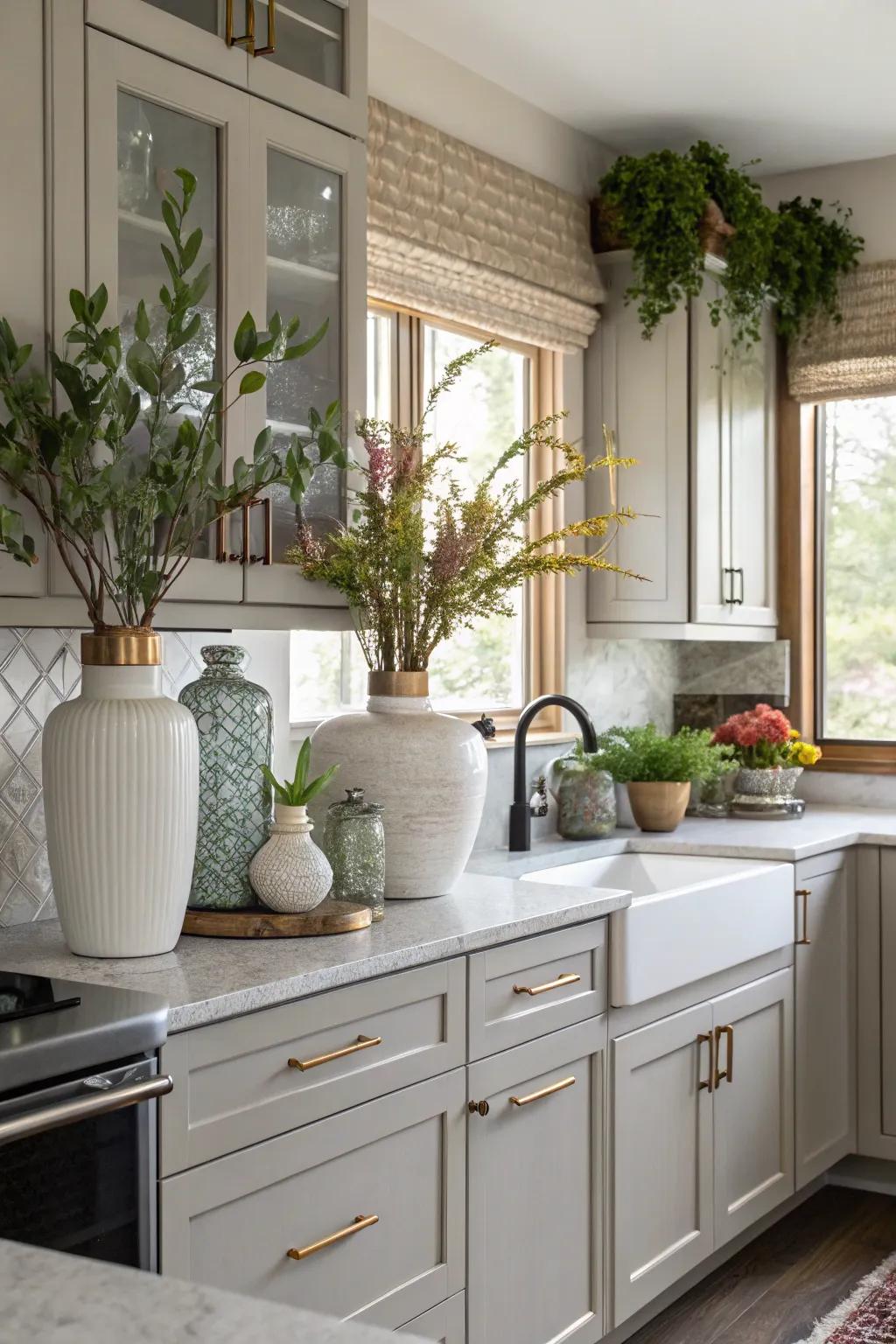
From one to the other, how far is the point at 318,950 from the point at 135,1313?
1278 millimetres

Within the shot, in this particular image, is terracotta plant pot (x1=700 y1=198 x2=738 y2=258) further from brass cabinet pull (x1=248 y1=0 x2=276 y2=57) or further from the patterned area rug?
the patterned area rug

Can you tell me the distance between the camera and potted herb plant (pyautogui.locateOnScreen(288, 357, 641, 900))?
242 centimetres

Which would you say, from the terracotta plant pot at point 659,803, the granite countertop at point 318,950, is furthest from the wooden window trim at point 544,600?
the granite countertop at point 318,950

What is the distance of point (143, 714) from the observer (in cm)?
191

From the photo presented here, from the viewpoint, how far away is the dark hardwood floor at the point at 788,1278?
289 cm

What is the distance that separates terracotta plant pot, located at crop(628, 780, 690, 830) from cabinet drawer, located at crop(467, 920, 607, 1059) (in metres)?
1.12

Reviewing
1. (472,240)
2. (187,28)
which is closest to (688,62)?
(472,240)

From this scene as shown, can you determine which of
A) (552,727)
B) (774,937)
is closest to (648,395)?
(552,727)

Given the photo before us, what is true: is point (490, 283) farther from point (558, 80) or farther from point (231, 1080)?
point (231, 1080)

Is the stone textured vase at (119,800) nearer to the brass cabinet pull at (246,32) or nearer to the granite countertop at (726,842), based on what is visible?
the brass cabinet pull at (246,32)

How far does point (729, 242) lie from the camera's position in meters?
3.84

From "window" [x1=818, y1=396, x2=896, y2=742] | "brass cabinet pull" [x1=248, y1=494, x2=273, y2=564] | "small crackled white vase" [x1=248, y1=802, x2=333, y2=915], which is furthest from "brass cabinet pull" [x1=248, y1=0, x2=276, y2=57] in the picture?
"window" [x1=818, y1=396, x2=896, y2=742]

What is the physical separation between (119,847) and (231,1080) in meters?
0.35

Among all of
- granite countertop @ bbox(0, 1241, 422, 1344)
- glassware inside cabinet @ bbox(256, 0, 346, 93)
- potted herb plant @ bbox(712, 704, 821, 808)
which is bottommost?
granite countertop @ bbox(0, 1241, 422, 1344)
